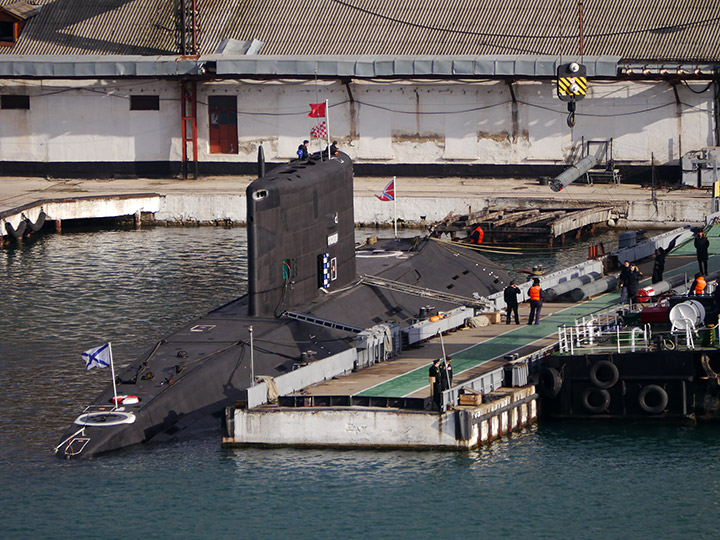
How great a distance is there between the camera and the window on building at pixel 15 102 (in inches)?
2980

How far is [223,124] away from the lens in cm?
7462

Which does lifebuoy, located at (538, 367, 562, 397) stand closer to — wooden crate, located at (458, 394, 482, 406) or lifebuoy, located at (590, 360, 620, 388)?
lifebuoy, located at (590, 360, 620, 388)

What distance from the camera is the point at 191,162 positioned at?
245 ft

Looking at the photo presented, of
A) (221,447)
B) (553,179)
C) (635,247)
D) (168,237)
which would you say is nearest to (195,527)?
(221,447)

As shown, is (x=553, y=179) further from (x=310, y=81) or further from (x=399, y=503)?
(x=399, y=503)

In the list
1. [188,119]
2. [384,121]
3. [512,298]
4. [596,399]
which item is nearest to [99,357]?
[596,399]

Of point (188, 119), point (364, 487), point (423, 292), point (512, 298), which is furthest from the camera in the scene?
point (188, 119)

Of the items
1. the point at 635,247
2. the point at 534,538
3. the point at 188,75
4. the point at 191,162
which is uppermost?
the point at 188,75

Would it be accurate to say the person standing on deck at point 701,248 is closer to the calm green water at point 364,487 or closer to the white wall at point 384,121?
the calm green water at point 364,487

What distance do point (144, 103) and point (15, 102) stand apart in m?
7.76

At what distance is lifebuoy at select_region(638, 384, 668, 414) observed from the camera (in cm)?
3256

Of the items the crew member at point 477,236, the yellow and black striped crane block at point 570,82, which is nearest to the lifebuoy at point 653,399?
the crew member at point 477,236

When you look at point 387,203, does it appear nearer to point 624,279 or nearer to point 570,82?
point 570,82

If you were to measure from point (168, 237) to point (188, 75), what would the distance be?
10618 mm
